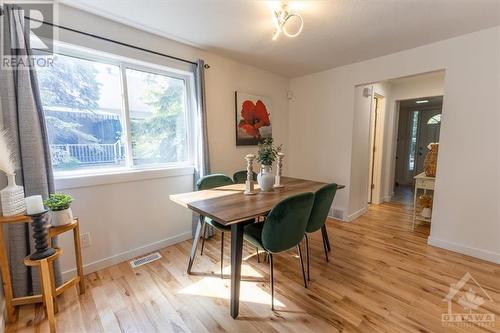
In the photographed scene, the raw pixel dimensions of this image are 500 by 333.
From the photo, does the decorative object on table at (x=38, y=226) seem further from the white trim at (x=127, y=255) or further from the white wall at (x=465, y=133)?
the white wall at (x=465, y=133)

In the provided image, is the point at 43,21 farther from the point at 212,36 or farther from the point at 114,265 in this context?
the point at 114,265

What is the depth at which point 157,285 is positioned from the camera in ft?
6.16

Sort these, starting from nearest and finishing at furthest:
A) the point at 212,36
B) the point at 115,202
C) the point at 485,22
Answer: the point at 485,22 < the point at 115,202 < the point at 212,36

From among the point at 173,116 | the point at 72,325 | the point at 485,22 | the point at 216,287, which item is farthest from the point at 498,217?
the point at 72,325

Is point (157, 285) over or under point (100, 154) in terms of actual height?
under

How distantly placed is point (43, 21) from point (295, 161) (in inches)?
138

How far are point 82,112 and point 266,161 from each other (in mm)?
1744

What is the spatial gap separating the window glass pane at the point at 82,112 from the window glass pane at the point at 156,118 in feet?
0.48

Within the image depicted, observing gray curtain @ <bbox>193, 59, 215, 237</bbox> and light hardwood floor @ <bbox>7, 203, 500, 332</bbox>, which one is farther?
gray curtain @ <bbox>193, 59, 215, 237</bbox>

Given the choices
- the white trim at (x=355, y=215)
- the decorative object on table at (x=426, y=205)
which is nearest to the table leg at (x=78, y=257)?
the white trim at (x=355, y=215)

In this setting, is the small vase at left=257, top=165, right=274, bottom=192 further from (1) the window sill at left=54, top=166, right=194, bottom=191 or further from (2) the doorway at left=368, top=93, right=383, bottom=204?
(2) the doorway at left=368, top=93, right=383, bottom=204

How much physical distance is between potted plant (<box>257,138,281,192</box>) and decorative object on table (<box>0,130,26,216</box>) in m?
1.72

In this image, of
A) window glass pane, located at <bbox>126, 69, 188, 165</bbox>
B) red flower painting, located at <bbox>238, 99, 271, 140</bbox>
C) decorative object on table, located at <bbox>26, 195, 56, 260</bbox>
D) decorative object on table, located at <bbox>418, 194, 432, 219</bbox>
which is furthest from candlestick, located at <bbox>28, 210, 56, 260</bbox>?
decorative object on table, located at <bbox>418, 194, 432, 219</bbox>

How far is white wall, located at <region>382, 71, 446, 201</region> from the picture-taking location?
364 centimetres
